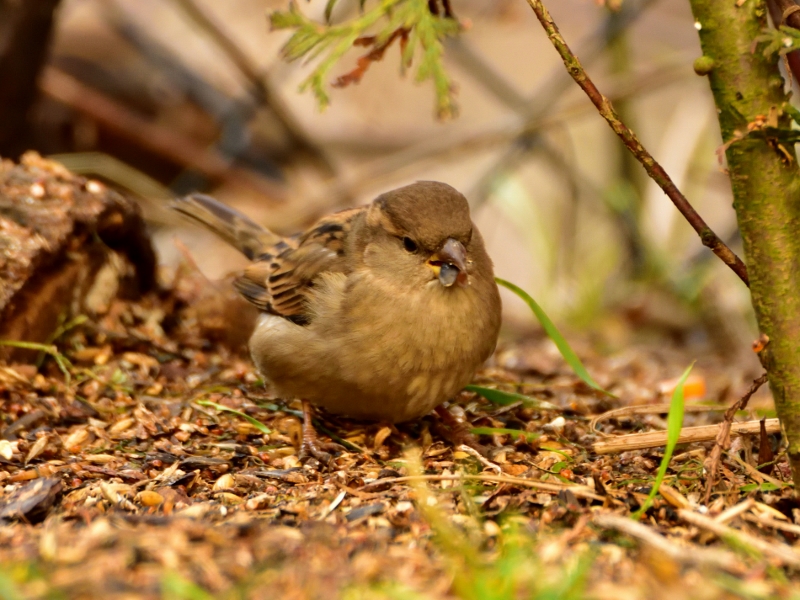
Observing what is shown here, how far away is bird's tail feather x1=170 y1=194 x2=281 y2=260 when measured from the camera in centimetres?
428

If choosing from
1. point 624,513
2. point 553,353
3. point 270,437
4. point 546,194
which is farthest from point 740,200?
point 546,194

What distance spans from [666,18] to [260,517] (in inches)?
296

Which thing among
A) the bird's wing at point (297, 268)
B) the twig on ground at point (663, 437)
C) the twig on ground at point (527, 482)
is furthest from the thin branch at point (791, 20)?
the bird's wing at point (297, 268)

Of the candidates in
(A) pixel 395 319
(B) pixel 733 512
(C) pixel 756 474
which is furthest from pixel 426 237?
(B) pixel 733 512

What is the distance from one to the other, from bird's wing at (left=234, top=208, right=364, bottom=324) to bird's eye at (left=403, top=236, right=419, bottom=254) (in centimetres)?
29

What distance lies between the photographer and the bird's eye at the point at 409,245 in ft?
10.2

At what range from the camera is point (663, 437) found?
2.74m

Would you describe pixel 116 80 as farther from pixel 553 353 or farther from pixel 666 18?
pixel 666 18

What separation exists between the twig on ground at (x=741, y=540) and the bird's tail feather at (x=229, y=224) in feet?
8.27

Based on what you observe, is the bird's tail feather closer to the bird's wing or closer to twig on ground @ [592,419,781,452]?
the bird's wing

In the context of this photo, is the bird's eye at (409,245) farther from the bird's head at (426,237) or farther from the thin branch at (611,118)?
the thin branch at (611,118)

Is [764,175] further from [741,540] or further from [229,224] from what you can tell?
[229,224]

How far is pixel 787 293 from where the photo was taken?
2.27 m

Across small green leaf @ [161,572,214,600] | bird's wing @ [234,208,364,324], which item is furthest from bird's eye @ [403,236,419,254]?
small green leaf @ [161,572,214,600]
